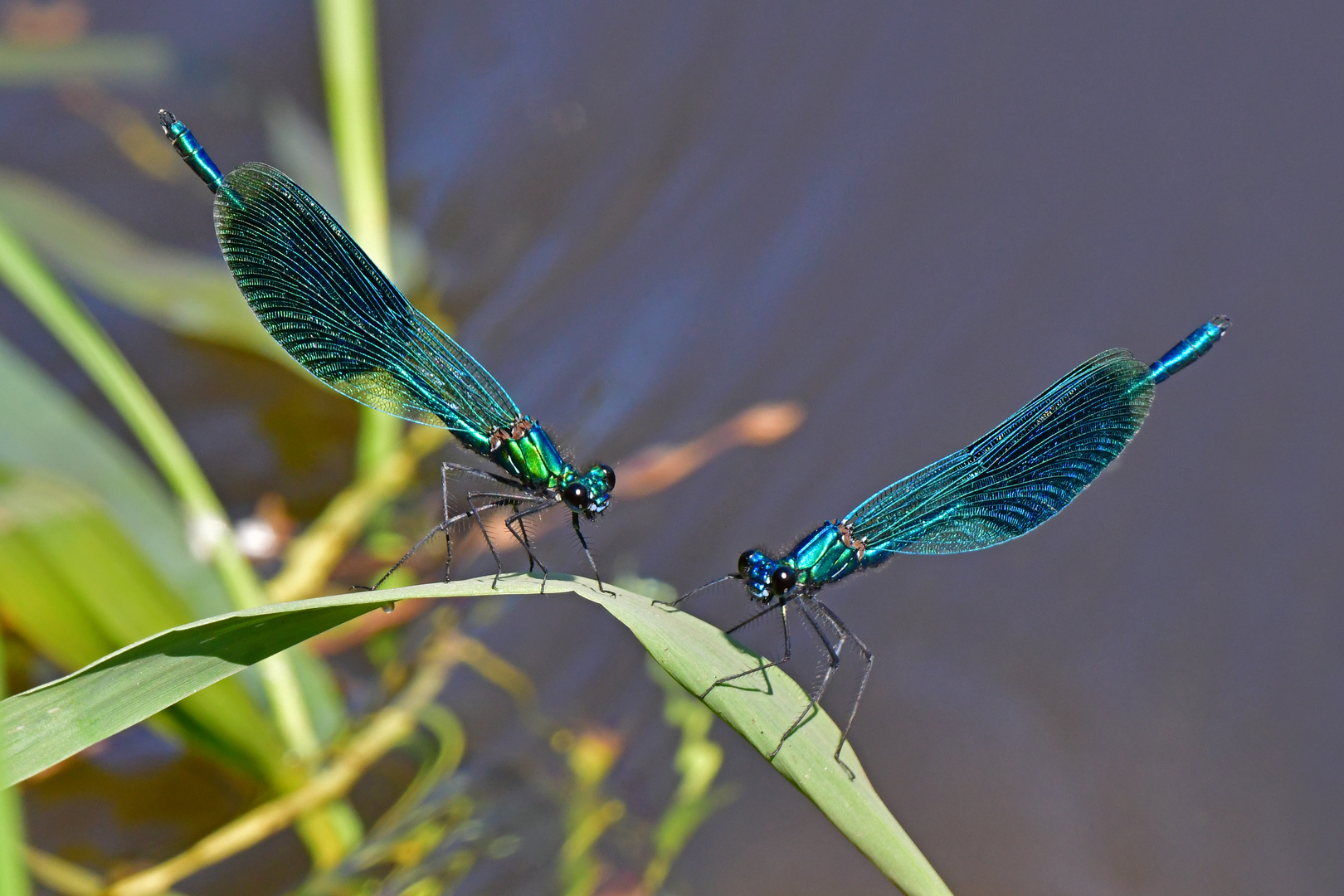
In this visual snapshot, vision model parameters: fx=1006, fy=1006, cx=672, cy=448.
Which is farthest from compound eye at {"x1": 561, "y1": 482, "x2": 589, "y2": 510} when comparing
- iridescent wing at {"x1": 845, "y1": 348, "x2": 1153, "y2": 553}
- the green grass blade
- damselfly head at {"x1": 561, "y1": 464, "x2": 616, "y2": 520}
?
the green grass blade

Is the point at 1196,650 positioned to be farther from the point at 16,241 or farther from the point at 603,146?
the point at 16,241

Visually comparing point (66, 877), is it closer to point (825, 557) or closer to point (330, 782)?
point (330, 782)

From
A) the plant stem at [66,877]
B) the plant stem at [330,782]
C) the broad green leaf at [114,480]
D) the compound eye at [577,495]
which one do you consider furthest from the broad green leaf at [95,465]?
the compound eye at [577,495]

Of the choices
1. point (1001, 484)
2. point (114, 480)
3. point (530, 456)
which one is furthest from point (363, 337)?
point (1001, 484)

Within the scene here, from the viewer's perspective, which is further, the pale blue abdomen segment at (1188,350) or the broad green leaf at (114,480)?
the broad green leaf at (114,480)

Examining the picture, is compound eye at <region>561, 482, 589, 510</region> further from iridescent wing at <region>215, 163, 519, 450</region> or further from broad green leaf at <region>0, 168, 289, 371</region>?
broad green leaf at <region>0, 168, 289, 371</region>

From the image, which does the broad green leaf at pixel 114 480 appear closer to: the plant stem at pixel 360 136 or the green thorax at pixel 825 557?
the plant stem at pixel 360 136

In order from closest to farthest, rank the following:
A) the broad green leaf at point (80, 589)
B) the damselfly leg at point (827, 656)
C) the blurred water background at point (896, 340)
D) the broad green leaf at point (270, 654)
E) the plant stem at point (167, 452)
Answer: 1. the broad green leaf at point (270, 654)
2. the damselfly leg at point (827, 656)
3. the broad green leaf at point (80, 589)
4. the blurred water background at point (896, 340)
5. the plant stem at point (167, 452)
